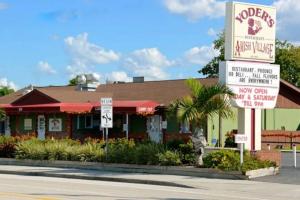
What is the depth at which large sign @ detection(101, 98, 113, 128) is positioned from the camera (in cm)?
2580

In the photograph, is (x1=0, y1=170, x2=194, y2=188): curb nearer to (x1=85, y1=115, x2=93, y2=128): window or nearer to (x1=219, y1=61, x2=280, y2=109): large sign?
(x1=219, y1=61, x2=280, y2=109): large sign

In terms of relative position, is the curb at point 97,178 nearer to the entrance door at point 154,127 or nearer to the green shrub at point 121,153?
the green shrub at point 121,153

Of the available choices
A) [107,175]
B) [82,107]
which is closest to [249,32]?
[107,175]

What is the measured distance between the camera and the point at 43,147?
28094 millimetres

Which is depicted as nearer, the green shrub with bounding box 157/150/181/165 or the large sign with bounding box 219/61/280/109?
the green shrub with bounding box 157/150/181/165

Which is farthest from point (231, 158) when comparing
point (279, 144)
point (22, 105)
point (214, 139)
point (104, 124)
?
point (22, 105)

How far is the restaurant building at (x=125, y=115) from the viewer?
38688 mm

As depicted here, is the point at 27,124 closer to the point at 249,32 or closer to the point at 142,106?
the point at 142,106

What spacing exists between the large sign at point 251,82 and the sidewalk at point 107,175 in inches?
163

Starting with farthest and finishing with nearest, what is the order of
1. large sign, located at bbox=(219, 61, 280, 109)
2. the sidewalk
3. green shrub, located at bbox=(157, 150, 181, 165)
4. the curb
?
large sign, located at bbox=(219, 61, 280, 109) → green shrub, located at bbox=(157, 150, 181, 165) → the sidewalk → the curb

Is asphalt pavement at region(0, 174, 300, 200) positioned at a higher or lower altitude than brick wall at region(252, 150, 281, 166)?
lower

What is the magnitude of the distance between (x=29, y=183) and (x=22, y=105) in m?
22.6

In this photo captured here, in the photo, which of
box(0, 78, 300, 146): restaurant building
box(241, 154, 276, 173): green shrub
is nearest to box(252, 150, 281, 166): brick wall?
box(241, 154, 276, 173): green shrub

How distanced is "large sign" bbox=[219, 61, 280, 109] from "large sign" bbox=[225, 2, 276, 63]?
36 cm
